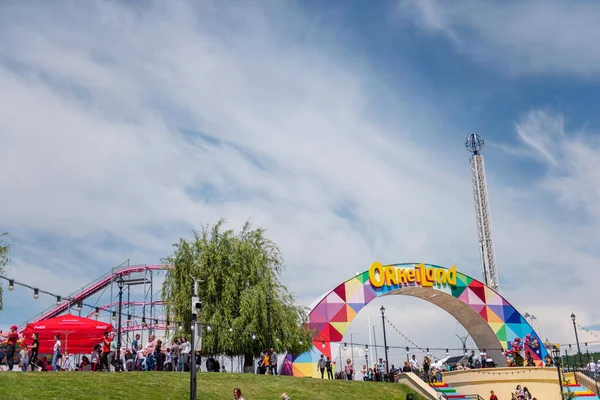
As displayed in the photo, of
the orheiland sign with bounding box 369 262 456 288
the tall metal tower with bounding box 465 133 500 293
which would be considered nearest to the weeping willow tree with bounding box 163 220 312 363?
the orheiland sign with bounding box 369 262 456 288

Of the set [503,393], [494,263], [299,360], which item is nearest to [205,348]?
[299,360]

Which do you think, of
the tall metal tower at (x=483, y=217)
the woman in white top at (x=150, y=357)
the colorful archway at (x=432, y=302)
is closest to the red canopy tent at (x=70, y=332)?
the woman in white top at (x=150, y=357)

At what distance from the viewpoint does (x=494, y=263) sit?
65.0m

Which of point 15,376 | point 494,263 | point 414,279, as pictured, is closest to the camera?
point 15,376

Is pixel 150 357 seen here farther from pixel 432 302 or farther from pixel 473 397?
pixel 432 302

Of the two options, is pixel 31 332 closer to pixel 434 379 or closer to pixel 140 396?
pixel 140 396

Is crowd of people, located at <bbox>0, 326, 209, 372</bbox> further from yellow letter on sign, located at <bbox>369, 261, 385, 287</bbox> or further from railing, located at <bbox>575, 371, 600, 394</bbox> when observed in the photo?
railing, located at <bbox>575, 371, 600, 394</bbox>

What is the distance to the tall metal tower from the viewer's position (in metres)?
65.1

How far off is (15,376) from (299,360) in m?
19.2

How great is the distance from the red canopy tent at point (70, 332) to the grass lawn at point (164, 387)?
525 cm

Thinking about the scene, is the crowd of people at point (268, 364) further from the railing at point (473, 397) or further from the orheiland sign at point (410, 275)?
the orheiland sign at point (410, 275)

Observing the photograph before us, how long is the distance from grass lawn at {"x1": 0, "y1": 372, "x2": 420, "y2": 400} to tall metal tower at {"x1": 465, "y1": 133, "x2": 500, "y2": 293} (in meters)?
36.9

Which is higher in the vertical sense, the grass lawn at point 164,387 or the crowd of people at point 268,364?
the crowd of people at point 268,364

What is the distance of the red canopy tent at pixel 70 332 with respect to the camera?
2802cm
